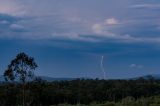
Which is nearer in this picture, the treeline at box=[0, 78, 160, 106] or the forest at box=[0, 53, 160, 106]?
the forest at box=[0, 53, 160, 106]

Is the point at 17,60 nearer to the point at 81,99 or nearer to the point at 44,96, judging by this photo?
the point at 44,96

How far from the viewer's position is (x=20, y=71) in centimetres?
4647

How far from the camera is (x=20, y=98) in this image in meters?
61.9

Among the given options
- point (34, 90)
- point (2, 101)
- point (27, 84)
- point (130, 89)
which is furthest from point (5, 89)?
point (130, 89)

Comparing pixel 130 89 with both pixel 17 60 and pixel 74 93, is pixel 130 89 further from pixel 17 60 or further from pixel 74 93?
pixel 17 60

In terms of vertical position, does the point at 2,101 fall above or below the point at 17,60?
below

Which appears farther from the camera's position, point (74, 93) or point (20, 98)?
point (74, 93)

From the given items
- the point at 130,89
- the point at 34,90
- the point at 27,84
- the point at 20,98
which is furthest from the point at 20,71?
the point at 130,89

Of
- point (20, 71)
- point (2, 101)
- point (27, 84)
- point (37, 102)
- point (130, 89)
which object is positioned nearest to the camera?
point (20, 71)

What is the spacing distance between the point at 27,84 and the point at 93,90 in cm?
3688

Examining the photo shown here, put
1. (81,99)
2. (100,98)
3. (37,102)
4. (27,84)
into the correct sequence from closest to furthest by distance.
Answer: (27,84) → (37,102) → (81,99) → (100,98)

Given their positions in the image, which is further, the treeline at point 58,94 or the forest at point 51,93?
the treeline at point 58,94

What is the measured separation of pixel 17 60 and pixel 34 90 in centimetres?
1232

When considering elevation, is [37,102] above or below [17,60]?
below
